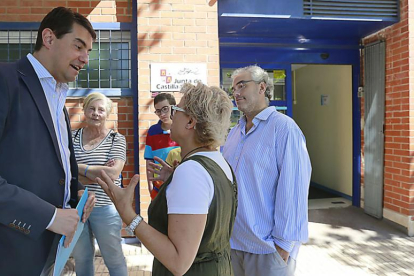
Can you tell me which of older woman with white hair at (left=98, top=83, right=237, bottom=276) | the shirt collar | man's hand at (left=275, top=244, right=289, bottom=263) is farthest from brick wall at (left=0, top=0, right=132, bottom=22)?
man's hand at (left=275, top=244, right=289, bottom=263)

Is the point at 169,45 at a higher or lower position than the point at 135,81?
higher

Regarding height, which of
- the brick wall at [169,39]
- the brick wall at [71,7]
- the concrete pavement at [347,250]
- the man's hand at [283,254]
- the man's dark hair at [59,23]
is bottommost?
the concrete pavement at [347,250]

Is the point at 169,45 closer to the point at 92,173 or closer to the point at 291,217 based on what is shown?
the point at 92,173

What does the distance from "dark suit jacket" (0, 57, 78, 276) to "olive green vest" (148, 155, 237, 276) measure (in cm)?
45

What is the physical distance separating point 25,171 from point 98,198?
1.60m

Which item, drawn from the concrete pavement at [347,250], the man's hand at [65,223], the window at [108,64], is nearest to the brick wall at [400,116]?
the concrete pavement at [347,250]

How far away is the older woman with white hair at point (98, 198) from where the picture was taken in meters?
3.04

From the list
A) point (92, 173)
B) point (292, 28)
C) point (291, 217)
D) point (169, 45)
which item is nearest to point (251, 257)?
point (291, 217)

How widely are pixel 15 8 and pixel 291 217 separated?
4.43 m

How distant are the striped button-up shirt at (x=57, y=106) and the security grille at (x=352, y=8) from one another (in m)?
4.13

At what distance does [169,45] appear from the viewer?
15.2ft

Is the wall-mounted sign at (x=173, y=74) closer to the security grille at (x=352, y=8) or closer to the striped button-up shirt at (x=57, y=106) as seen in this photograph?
the security grille at (x=352, y=8)

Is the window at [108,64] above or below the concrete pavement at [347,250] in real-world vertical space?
above

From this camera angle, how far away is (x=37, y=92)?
5.17 ft
